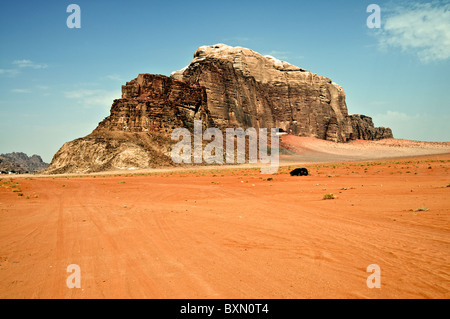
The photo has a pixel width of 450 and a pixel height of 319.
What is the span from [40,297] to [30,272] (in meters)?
1.26

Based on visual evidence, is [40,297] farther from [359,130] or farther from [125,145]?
[359,130]

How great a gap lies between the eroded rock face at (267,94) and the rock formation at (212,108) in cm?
32

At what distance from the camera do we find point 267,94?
369 ft

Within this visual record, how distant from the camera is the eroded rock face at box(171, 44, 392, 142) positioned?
92.7 m

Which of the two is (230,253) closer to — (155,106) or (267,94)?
(155,106)

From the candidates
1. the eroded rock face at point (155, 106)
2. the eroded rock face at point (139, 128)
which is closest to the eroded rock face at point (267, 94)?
the eroded rock face at point (155, 106)

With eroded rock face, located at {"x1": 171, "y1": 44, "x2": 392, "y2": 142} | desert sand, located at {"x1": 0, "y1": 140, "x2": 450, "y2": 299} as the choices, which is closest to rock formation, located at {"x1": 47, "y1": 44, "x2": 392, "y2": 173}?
eroded rock face, located at {"x1": 171, "y1": 44, "x2": 392, "y2": 142}

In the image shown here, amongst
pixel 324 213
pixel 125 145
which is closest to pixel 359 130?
pixel 125 145

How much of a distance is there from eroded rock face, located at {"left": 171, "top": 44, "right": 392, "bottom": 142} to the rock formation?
0.32m

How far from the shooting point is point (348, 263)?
213 inches

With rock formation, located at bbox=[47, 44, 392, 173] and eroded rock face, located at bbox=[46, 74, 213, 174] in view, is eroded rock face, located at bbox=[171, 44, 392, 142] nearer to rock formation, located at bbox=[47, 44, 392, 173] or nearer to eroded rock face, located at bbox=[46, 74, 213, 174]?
rock formation, located at bbox=[47, 44, 392, 173]

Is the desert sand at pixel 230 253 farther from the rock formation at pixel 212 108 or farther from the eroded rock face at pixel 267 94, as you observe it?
the eroded rock face at pixel 267 94

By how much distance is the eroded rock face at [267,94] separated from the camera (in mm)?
92688
